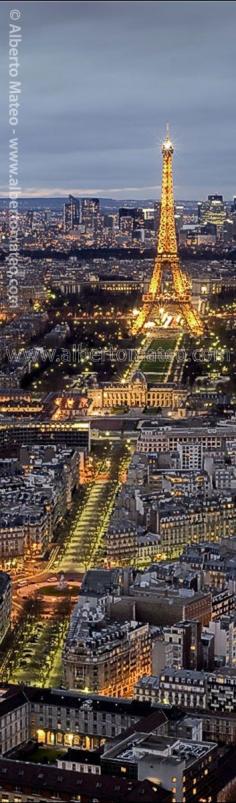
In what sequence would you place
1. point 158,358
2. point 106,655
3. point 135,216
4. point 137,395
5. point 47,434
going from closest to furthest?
1. point 106,655
2. point 47,434
3. point 137,395
4. point 158,358
5. point 135,216

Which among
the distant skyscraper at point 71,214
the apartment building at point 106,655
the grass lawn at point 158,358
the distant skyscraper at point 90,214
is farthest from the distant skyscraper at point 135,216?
the apartment building at point 106,655

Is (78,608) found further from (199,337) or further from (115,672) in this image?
(199,337)

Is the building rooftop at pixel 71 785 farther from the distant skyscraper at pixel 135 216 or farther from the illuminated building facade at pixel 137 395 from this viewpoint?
the distant skyscraper at pixel 135 216

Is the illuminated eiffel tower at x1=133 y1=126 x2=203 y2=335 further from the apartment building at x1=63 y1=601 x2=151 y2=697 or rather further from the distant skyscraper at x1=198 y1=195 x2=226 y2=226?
the distant skyscraper at x1=198 y1=195 x2=226 y2=226

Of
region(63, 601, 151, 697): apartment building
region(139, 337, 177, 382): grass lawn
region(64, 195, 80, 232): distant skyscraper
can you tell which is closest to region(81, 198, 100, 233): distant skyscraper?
region(64, 195, 80, 232): distant skyscraper

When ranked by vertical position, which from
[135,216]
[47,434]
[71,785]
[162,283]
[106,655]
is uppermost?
[135,216]

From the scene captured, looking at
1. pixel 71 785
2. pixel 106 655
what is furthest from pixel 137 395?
pixel 71 785

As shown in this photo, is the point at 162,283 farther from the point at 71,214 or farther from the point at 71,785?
the point at 71,214
